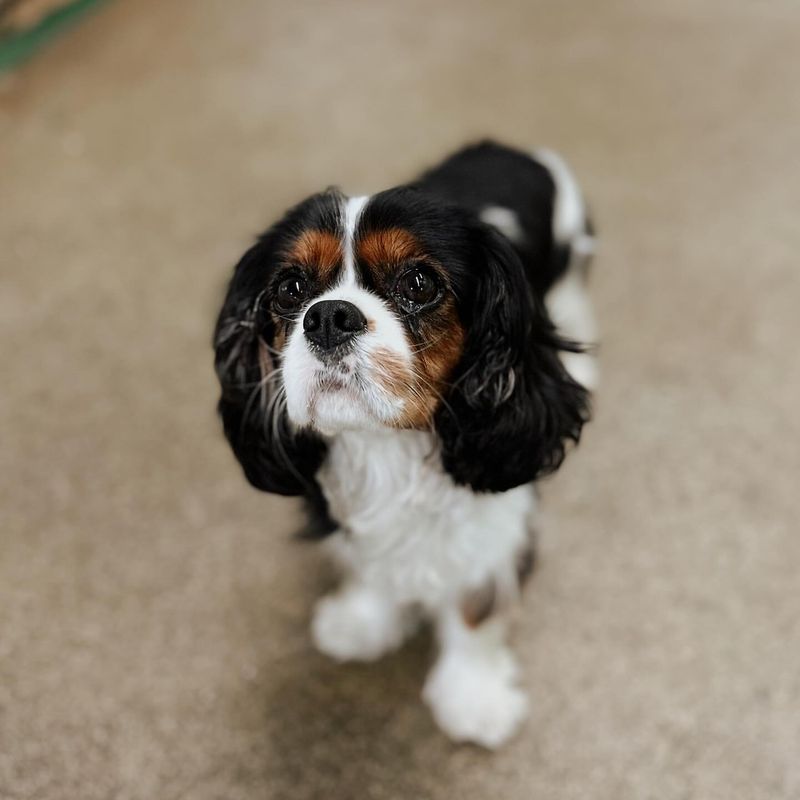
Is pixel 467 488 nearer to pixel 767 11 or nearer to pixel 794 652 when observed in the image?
pixel 794 652

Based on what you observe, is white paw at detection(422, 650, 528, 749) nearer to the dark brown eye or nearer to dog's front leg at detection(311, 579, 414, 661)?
dog's front leg at detection(311, 579, 414, 661)

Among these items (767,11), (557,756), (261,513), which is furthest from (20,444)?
(767,11)

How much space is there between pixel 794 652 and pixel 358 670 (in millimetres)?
678

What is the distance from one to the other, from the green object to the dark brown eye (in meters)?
2.04

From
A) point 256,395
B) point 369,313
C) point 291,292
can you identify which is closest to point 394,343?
point 369,313

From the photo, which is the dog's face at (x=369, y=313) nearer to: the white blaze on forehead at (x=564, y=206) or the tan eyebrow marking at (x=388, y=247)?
the tan eyebrow marking at (x=388, y=247)

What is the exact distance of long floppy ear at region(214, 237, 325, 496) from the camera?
98 centimetres

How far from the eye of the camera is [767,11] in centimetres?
267

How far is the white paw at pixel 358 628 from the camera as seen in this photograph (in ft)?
4.20

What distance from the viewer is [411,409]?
0.87 meters

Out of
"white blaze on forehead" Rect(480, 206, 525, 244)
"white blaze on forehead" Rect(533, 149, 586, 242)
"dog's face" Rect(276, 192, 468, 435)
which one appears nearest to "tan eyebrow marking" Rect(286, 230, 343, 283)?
"dog's face" Rect(276, 192, 468, 435)

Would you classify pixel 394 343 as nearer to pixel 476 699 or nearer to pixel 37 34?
pixel 476 699

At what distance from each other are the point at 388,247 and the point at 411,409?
0.17m

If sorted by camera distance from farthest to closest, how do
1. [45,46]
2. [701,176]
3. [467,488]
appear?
[45,46]
[701,176]
[467,488]
